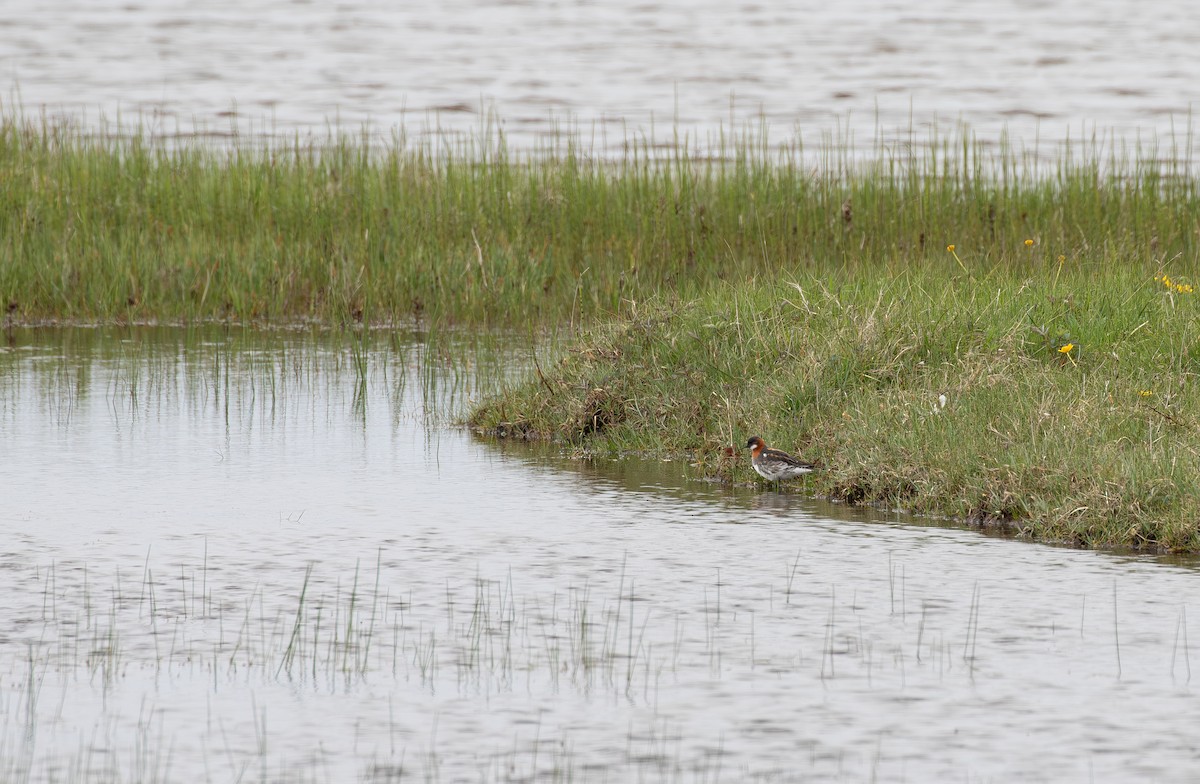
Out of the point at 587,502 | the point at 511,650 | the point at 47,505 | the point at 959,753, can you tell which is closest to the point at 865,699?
the point at 959,753

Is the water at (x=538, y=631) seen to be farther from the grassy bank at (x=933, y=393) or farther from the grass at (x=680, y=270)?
the grass at (x=680, y=270)

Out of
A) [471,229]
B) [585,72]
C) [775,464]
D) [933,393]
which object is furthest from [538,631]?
[585,72]

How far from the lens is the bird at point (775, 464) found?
8.90 metres

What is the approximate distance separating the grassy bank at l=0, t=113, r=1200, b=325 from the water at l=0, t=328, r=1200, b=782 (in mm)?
5332

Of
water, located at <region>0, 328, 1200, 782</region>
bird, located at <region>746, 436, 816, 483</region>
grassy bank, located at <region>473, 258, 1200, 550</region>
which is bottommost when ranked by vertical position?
water, located at <region>0, 328, 1200, 782</region>

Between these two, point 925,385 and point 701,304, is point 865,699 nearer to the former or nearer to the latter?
point 925,385

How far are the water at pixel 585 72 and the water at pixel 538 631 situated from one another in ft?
37.3

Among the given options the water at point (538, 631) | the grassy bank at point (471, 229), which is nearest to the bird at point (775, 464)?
the water at point (538, 631)

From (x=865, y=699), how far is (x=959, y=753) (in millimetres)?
538

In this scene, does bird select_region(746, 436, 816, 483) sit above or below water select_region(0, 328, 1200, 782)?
above

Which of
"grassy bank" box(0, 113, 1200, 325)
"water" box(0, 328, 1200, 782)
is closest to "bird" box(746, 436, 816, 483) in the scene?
"water" box(0, 328, 1200, 782)

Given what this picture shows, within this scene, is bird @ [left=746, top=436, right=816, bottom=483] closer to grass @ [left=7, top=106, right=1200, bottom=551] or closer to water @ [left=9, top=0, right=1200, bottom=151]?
grass @ [left=7, top=106, right=1200, bottom=551]

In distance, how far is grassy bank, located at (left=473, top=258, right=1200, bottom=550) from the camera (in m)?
8.04

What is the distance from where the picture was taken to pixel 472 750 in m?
5.33
